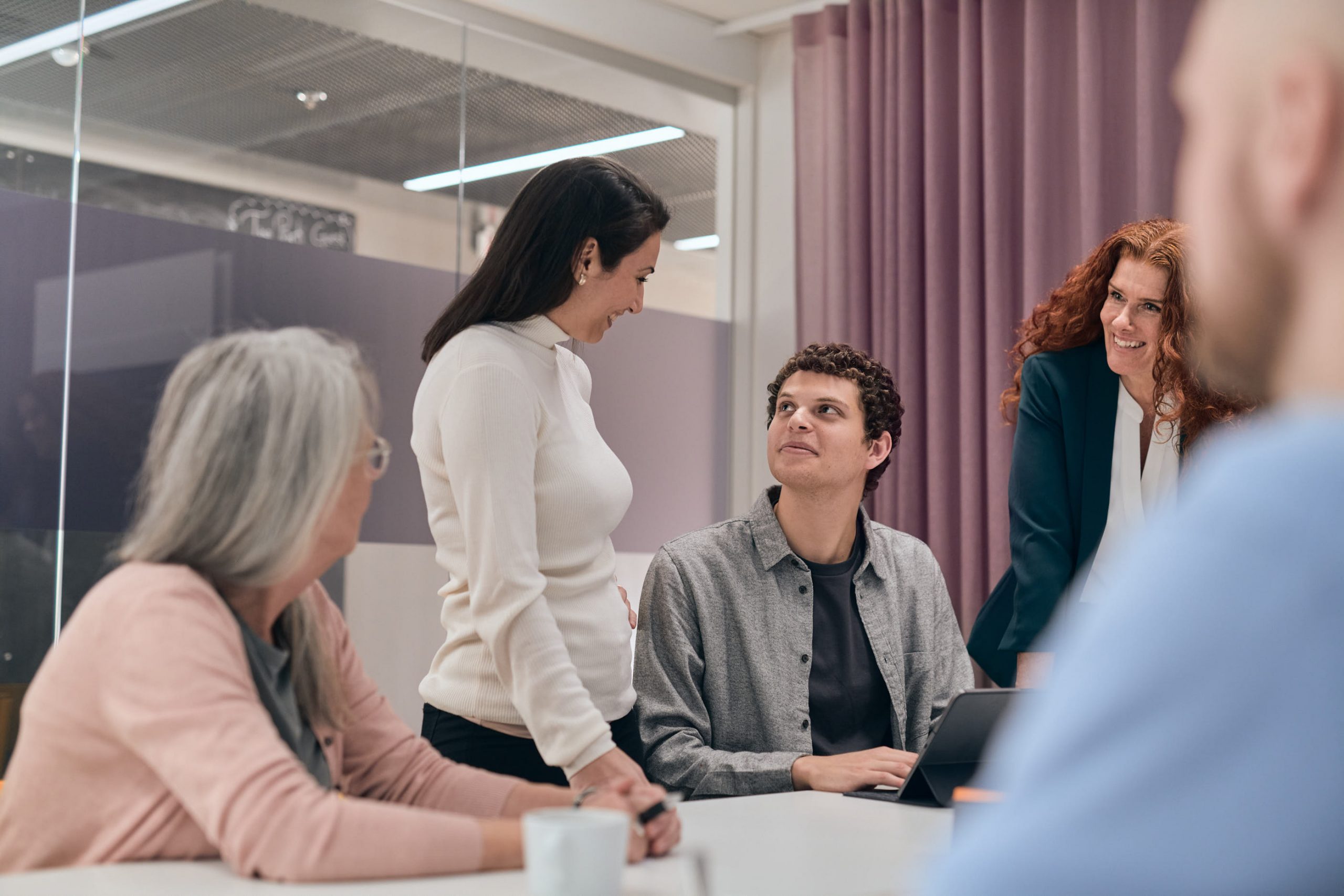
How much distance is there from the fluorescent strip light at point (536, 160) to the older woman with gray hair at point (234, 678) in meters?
2.15

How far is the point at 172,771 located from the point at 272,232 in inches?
87.5

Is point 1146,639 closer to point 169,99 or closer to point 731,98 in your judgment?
point 169,99

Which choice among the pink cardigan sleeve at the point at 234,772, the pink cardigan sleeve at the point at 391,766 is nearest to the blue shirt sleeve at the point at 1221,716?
the pink cardigan sleeve at the point at 234,772

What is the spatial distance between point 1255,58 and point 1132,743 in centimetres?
23

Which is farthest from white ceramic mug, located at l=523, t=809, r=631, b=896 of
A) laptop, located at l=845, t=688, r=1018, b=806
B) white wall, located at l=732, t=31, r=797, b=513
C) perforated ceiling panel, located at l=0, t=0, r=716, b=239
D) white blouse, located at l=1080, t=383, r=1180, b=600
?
white wall, located at l=732, t=31, r=797, b=513

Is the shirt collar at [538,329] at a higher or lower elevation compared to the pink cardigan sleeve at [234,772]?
higher

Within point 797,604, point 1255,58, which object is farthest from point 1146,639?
point 797,604

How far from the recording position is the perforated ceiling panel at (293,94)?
2.80 m

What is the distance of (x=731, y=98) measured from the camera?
424 centimetres

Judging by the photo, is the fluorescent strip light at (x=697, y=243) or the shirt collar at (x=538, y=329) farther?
the fluorescent strip light at (x=697, y=243)

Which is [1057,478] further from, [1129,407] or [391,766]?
[391,766]

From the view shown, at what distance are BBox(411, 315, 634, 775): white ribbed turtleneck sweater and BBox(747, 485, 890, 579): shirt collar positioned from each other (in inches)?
14.2

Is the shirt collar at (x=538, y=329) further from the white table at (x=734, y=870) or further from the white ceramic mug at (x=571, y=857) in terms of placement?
the white ceramic mug at (x=571, y=857)

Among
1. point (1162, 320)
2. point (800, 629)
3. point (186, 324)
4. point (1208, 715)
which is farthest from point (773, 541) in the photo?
point (1208, 715)
